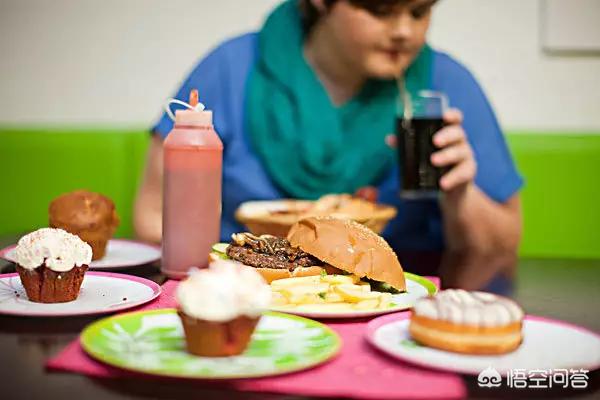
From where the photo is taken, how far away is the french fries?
101 centimetres

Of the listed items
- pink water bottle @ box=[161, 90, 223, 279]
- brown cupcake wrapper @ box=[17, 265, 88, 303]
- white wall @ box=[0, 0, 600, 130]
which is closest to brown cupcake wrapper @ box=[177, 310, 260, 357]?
brown cupcake wrapper @ box=[17, 265, 88, 303]

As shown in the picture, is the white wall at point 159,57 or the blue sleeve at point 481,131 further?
the white wall at point 159,57

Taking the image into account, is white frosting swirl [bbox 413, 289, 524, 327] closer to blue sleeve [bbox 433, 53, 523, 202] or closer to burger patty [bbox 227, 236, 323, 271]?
burger patty [bbox 227, 236, 323, 271]

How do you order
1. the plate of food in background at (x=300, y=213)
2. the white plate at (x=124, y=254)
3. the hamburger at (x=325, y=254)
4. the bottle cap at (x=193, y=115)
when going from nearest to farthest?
the hamburger at (x=325, y=254)
the bottle cap at (x=193, y=115)
the white plate at (x=124, y=254)
the plate of food in background at (x=300, y=213)

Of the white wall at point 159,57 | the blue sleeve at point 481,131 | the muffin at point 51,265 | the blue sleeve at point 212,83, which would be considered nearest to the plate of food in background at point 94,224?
the muffin at point 51,265

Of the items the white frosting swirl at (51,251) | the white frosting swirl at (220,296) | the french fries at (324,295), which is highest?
the white frosting swirl at (220,296)

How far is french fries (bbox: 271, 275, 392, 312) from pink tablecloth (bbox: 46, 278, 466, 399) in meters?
0.17

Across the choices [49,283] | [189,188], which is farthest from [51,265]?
[189,188]

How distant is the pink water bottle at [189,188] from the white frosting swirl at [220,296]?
426 mm

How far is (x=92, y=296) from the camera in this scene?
3.49 ft

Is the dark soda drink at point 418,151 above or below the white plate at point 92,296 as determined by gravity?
above

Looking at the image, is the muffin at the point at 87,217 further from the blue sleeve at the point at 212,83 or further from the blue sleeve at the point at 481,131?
the blue sleeve at the point at 481,131

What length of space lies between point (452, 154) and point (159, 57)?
5.14 feet

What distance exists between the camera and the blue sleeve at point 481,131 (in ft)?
7.09
